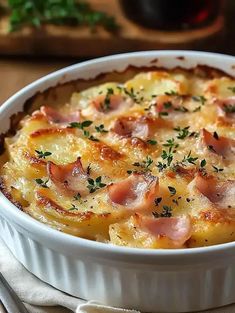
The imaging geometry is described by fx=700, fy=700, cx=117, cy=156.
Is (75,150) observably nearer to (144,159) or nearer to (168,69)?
(144,159)

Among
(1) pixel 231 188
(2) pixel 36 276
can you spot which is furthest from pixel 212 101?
(2) pixel 36 276

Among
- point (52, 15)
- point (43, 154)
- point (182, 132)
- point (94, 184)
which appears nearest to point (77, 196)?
point (94, 184)

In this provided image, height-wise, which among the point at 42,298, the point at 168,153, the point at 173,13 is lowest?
the point at 42,298

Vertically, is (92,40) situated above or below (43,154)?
below

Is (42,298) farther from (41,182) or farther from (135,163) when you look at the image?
(135,163)

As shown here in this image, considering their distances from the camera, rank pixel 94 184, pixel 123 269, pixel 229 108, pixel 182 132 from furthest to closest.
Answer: pixel 229 108, pixel 182 132, pixel 94 184, pixel 123 269

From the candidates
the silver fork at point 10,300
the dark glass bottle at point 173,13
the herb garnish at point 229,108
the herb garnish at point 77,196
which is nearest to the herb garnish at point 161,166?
the herb garnish at point 77,196

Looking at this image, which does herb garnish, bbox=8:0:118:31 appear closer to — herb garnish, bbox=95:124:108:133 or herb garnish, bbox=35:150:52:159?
herb garnish, bbox=95:124:108:133

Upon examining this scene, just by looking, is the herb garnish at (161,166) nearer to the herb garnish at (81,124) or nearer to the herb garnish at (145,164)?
the herb garnish at (145,164)
